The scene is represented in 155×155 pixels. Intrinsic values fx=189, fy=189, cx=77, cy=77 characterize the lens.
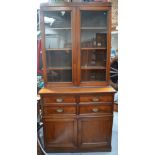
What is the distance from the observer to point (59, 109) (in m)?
1.96

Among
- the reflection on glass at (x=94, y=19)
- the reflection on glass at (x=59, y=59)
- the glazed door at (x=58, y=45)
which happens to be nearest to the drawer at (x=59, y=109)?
the glazed door at (x=58, y=45)

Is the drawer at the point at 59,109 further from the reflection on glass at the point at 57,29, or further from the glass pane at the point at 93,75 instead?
the reflection on glass at the point at 57,29

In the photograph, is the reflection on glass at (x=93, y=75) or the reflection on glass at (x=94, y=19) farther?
the reflection on glass at (x=93, y=75)

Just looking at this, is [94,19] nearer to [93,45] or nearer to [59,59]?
[93,45]

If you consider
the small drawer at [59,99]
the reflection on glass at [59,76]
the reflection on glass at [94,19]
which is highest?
the reflection on glass at [94,19]

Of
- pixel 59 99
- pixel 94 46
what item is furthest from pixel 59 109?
pixel 94 46

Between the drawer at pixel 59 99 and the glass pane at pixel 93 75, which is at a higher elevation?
the glass pane at pixel 93 75

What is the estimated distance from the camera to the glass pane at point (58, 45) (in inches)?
78.0

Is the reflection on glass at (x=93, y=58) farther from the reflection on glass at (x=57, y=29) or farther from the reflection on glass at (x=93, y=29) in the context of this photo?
the reflection on glass at (x=57, y=29)
